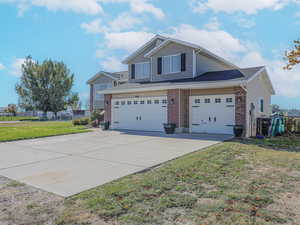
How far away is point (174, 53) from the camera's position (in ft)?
49.7

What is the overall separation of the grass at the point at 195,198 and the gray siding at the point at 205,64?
1053cm

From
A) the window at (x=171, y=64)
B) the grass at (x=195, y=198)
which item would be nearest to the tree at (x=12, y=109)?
the window at (x=171, y=64)

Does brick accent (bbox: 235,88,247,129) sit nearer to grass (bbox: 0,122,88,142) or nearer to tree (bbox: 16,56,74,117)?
grass (bbox: 0,122,88,142)

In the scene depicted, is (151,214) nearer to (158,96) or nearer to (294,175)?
(294,175)

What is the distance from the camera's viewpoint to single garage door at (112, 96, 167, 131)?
13855 mm

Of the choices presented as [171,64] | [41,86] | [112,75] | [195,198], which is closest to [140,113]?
[171,64]

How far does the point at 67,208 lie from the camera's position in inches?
125

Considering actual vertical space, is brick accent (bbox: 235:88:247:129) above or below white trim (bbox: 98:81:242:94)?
below

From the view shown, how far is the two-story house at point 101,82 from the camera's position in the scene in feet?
92.8

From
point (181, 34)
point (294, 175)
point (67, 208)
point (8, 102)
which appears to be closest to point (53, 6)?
point (181, 34)

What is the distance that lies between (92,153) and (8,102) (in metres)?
53.7

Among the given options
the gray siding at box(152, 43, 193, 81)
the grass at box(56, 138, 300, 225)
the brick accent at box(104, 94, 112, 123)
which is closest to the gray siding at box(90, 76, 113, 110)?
the brick accent at box(104, 94, 112, 123)

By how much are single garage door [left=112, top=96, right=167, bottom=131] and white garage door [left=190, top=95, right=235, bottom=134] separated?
6.45ft

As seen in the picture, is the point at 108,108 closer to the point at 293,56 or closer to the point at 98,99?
the point at 293,56
